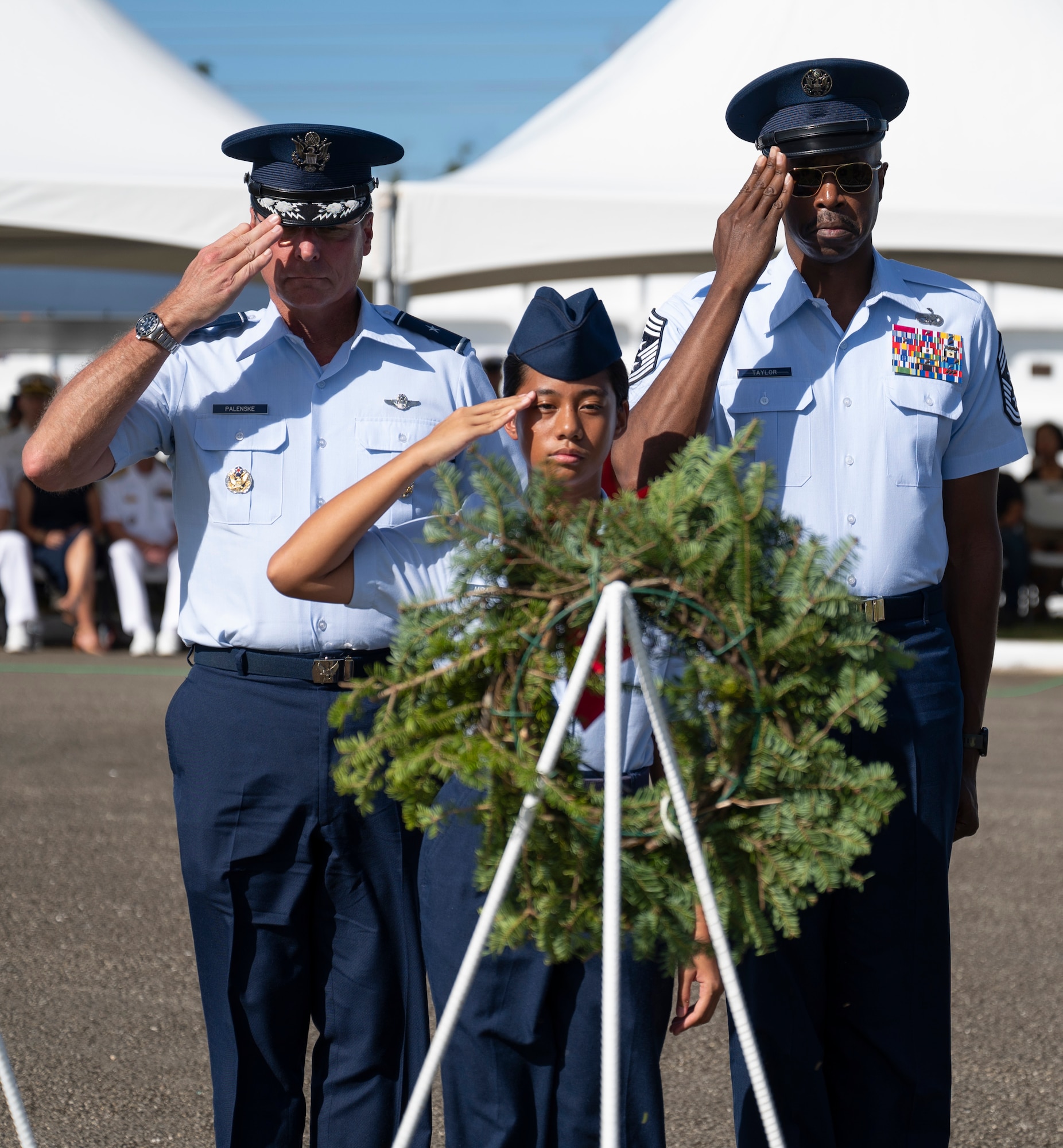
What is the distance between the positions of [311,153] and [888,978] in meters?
1.74

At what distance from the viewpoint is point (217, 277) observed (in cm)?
240

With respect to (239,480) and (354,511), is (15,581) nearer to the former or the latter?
(239,480)

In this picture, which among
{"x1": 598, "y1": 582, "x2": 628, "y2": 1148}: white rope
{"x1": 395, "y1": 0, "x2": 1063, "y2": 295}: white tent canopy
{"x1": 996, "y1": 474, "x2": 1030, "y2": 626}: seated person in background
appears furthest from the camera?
{"x1": 996, "y1": 474, "x2": 1030, "y2": 626}: seated person in background

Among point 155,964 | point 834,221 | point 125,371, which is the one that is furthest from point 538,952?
point 155,964

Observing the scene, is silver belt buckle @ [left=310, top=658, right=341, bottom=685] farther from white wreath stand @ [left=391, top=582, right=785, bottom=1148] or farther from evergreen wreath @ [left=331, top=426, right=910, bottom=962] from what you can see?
white wreath stand @ [left=391, top=582, right=785, bottom=1148]

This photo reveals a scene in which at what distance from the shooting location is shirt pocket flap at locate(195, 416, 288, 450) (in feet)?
8.49

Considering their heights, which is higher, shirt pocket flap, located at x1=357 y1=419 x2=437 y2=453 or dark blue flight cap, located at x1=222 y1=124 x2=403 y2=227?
dark blue flight cap, located at x1=222 y1=124 x2=403 y2=227

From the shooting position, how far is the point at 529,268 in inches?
329

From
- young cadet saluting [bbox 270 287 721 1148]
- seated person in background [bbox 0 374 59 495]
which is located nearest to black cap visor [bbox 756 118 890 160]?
young cadet saluting [bbox 270 287 721 1148]

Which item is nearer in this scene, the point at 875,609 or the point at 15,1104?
the point at 15,1104

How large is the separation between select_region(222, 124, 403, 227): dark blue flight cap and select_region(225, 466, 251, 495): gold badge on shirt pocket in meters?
0.44

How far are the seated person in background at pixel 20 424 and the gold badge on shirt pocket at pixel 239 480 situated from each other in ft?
25.8

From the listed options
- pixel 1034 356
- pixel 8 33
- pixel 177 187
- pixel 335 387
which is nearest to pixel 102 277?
pixel 8 33

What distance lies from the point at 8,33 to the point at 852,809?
9.06m
